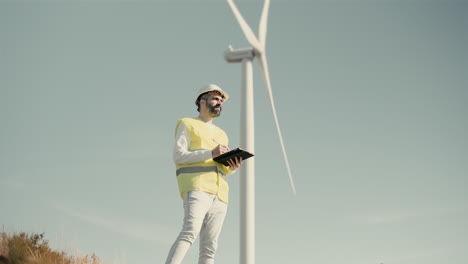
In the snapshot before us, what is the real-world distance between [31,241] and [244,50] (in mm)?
5363

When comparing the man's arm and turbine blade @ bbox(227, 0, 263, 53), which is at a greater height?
turbine blade @ bbox(227, 0, 263, 53)

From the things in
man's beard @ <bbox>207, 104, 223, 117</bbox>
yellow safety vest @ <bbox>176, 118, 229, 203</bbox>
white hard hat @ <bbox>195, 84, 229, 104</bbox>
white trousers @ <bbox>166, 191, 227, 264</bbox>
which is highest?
white hard hat @ <bbox>195, 84, 229, 104</bbox>

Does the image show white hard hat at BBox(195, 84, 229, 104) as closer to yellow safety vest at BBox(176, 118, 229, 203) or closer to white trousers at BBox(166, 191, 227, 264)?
yellow safety vest at BBox(176, 118, 229, 203)

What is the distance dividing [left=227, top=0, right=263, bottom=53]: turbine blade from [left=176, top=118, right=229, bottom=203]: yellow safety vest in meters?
3.56

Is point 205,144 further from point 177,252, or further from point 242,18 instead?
point 242,18

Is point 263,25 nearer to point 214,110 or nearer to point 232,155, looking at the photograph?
point 214,110

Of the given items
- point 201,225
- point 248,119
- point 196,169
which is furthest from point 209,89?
point 248,119

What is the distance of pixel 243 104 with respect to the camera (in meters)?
8.66

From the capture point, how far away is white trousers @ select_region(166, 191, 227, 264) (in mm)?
5484

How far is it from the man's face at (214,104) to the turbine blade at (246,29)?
3.30 meters

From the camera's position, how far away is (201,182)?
5.86 meters

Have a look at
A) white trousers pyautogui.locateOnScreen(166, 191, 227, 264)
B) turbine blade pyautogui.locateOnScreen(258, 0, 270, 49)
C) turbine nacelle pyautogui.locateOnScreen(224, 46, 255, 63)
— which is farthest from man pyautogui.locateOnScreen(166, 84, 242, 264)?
turbine blade pyautogui.locateOnScreen(258, 0, 270, 49)

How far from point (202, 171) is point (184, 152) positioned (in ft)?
1.04

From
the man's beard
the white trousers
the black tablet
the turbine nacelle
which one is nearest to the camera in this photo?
the white trousers
